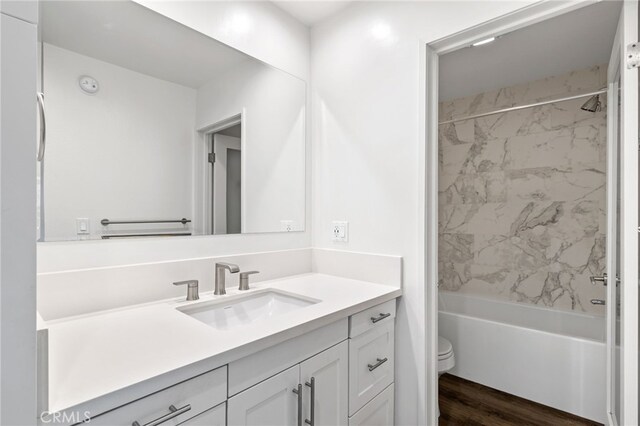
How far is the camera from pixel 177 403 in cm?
77

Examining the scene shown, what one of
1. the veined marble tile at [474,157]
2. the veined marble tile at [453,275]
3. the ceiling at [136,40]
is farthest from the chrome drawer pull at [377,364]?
the veined marble tile at [474,157]

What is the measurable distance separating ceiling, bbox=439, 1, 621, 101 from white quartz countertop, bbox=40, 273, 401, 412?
5.86 ft

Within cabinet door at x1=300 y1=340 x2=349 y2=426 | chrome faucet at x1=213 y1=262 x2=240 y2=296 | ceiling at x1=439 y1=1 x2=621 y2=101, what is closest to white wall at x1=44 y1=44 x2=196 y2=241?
chrome faucet at x1=213 y1=262 x2=240 y2=296

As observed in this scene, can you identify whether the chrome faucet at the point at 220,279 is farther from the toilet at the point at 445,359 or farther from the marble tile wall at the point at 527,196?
the marble tile wall at the point at 527,196

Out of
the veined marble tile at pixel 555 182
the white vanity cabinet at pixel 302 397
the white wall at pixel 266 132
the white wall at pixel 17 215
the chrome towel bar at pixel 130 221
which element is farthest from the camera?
the veined marble tile at pixel 555 182

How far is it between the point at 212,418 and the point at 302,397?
329mm

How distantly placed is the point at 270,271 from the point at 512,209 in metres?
2.19

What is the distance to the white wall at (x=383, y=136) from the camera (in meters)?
1.50

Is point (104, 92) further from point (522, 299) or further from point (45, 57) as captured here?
point (522, 299)

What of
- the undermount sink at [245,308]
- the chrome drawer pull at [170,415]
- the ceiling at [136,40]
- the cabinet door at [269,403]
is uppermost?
the ceiling at [136,40]

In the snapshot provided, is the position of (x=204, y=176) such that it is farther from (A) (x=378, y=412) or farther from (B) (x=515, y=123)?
(B) (x=515, y=123)

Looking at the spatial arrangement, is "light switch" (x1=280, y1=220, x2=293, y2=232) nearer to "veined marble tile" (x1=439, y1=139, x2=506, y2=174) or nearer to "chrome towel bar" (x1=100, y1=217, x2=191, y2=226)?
"chrome towel bar" (x1=100, y1=217, x2=191, y2=226)

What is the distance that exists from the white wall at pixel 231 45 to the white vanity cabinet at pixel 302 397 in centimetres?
70

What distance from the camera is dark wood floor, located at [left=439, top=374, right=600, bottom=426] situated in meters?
1.90
